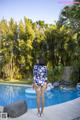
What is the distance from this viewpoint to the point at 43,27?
770 inches

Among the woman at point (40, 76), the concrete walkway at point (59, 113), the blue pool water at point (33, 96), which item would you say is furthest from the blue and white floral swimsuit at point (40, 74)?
the blue pool water at point (33, 96)

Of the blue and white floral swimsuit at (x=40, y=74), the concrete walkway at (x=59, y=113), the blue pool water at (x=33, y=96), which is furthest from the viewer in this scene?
the blue pool water at (x=33, y=96)

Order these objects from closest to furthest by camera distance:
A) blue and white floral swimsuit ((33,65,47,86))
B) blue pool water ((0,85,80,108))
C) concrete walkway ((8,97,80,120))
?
1. concrete walkway ((8,97,80,120))
2. blue and white floral swimsuit ((33,65,47,86))
3. blue pool water ((0,85,80,108))

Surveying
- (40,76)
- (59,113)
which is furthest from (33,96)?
(40,76)

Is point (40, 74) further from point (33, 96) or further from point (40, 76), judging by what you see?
point (33, 96)

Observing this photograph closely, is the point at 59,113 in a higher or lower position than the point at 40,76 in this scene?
lower

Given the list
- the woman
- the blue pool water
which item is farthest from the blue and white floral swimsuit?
the blue pool water

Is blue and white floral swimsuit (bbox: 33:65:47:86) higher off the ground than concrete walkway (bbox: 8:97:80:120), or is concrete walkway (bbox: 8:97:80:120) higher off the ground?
blue and white floral swimsuit (bbox: 33:65:47:86)

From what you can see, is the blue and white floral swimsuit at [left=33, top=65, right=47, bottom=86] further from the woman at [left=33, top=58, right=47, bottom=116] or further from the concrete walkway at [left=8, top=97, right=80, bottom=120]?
the concrete walkway at [left=8, top=97, right=80, bottom=120]

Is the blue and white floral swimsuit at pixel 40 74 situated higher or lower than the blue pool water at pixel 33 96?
higher

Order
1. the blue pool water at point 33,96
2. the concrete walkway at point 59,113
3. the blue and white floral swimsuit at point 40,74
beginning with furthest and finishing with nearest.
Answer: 1. the blue pool water at point 33,96
2. the blue and white floral swimsuit at point 40,74
3. the concrete walkway at point 59,113

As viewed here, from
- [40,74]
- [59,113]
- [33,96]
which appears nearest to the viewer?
[40,74]

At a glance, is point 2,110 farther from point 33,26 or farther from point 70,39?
point 33,26

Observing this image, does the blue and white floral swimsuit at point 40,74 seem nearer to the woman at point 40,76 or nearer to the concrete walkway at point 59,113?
the woman at point 40,76
